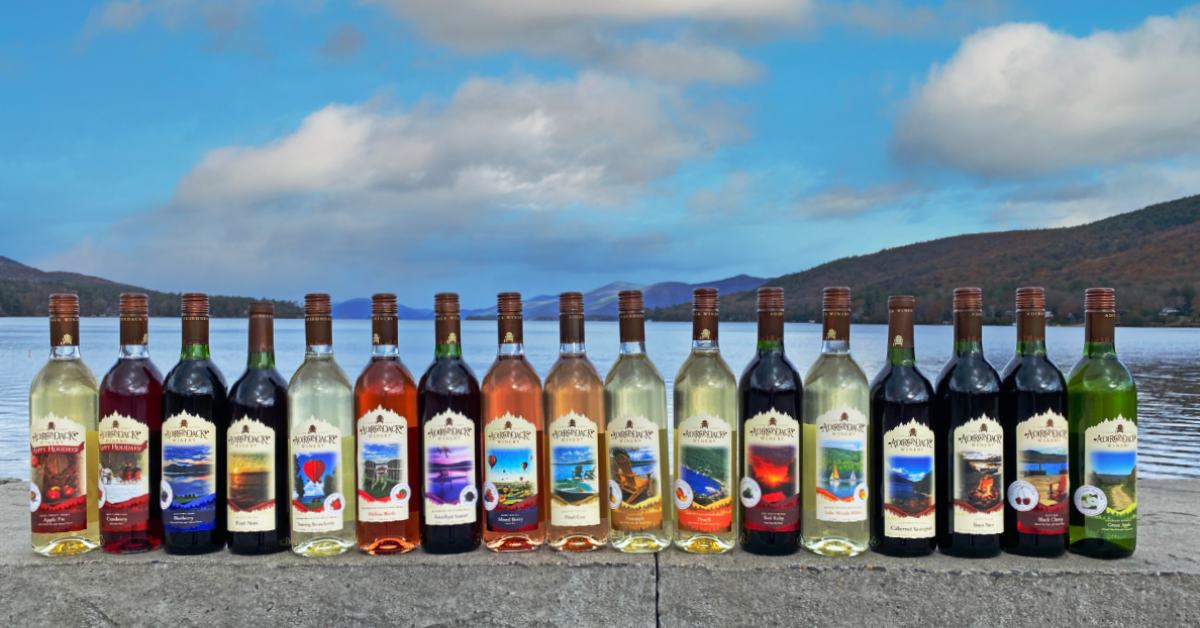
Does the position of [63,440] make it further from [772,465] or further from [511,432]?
[772,465]

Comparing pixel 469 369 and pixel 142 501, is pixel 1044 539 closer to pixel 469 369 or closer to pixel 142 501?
pixel 469 369

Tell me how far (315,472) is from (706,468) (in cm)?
102

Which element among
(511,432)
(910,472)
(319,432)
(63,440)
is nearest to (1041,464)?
(910,472)

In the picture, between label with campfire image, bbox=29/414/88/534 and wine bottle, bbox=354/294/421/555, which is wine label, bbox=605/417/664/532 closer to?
wine bottle, bbox=354/294/421/555

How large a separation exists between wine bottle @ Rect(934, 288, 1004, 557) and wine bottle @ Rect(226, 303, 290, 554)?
1.73 m

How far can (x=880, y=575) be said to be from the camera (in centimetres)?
235

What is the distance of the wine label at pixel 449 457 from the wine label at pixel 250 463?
0.42 metres

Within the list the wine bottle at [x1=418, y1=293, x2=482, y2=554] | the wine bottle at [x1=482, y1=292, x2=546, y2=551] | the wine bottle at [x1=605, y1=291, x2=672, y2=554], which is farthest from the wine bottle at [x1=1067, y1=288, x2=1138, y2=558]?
the wine bottle at [x1=418, y1=293, x2=482, y2=554]

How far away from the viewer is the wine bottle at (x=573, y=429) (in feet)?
7.85

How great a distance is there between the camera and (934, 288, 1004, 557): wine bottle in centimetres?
233

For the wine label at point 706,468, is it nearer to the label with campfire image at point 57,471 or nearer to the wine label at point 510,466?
the wine label at point 510,466

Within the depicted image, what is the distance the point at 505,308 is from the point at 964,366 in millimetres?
1198

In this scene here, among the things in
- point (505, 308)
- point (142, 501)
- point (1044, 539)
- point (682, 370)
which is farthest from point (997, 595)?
point (142, 501)

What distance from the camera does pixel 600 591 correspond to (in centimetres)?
238
